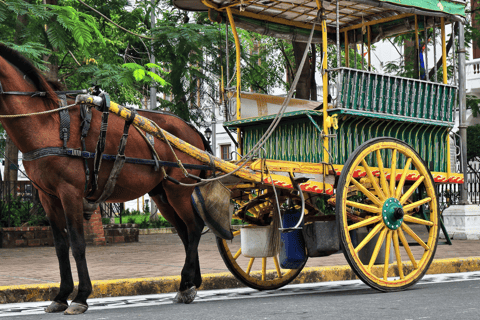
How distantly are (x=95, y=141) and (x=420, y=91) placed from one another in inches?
151

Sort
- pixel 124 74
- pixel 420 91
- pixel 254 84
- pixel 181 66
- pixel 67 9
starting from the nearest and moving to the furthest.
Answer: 1. pixel 420 91
2. pixel 67 9
3. pixel 124 74
4. pixel 181 66
5. pixel 254 84

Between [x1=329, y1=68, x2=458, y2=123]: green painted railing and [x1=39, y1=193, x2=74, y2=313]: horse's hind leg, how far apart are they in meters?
2.92

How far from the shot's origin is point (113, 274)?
802 centimetres

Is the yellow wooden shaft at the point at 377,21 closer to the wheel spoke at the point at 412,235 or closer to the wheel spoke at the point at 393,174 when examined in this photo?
the wheel spoke at the point at 393,174

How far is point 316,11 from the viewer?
828 cm

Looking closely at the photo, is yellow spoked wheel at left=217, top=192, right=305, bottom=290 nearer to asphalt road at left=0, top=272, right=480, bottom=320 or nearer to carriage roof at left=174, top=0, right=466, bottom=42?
asphalt road at left=0, top=272, right=480, bottom=320

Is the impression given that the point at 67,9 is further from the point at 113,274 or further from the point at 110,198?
the point at 110,198

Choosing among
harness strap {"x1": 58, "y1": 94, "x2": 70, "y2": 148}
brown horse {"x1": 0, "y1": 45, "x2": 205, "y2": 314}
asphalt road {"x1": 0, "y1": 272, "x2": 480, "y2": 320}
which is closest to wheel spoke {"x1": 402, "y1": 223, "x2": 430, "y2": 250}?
asphalt road {"x1": 0, "y1": 272, "x2": 480, "y2": 320}

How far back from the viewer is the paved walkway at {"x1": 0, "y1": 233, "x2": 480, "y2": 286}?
7910 mm

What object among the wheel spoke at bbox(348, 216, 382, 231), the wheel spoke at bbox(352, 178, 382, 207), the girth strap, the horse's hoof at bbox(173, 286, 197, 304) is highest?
the girth strap

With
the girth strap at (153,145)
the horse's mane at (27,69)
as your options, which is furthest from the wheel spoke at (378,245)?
the horse's mane at (27,69)

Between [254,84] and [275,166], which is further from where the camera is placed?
[254,84]

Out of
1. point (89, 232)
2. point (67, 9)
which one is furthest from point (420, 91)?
point (89, 232)

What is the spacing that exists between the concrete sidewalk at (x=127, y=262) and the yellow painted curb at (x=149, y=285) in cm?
2
